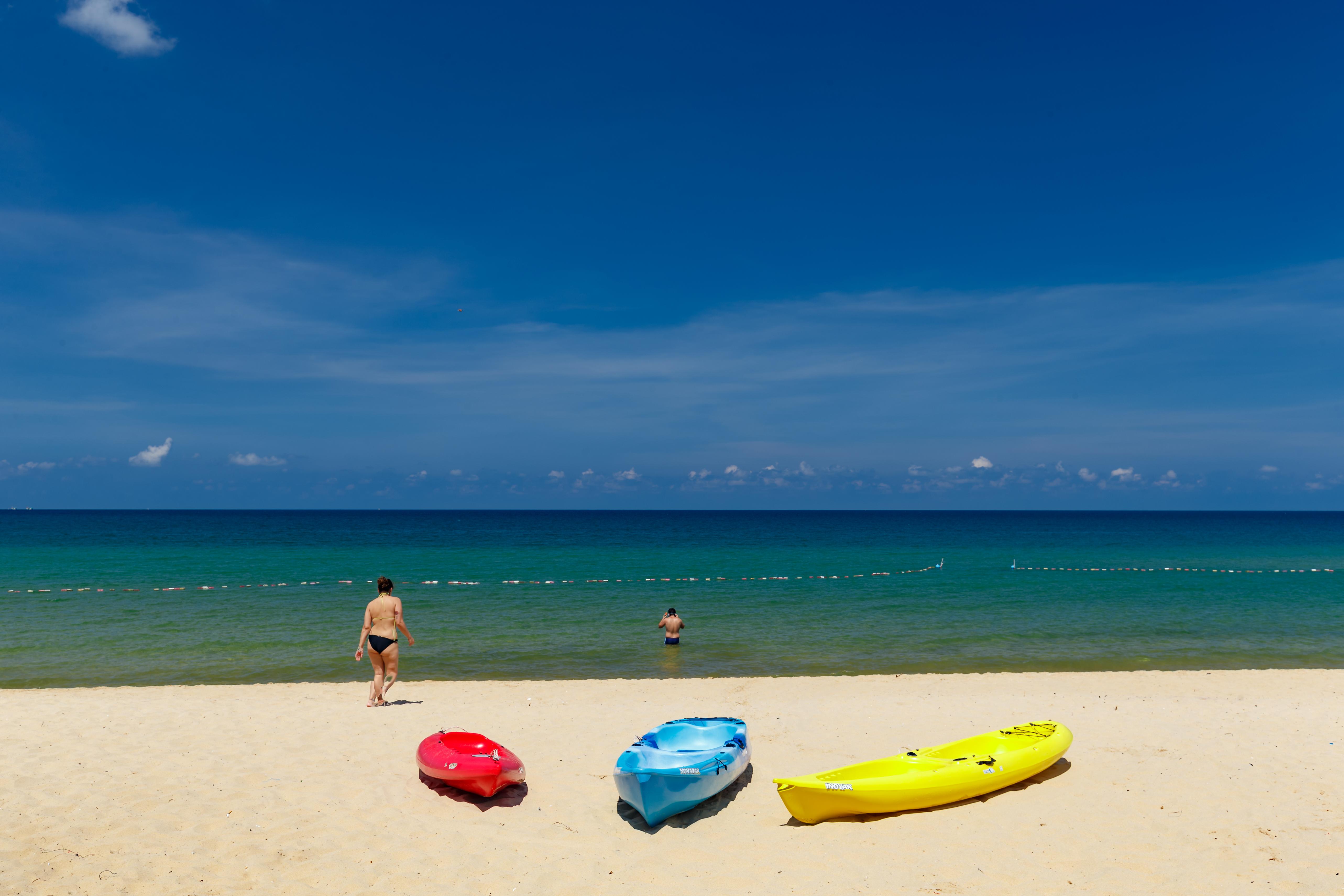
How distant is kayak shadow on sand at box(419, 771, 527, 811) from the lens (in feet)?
30.4

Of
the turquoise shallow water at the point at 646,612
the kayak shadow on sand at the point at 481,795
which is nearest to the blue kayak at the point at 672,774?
the kayak shadow on sand at the point at 481,795

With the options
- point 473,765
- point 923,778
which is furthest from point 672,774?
point 923,778

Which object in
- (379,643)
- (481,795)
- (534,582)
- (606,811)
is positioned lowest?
(534,582)

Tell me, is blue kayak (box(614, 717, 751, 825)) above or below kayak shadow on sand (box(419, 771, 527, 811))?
above

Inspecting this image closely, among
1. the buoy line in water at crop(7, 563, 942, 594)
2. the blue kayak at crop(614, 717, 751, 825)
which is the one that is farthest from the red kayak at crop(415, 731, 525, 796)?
the buoy line in water at crop(7, 563, 942, 594)

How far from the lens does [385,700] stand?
47.9 feet

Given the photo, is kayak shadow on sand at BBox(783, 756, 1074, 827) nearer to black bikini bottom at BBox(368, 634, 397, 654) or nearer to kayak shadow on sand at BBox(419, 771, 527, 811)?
kayak shadow on sand at BBox(419, 771, 527, 811)

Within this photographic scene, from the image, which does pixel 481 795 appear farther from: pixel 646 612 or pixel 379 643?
pixel 646 612

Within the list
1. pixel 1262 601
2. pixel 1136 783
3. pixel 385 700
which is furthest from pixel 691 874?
pixel 1262 601

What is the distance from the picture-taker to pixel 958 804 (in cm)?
921

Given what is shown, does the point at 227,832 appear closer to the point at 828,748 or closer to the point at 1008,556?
the point at 828,748

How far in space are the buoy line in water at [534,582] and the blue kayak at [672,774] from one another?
29.4 metres

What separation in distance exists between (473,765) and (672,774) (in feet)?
8.09

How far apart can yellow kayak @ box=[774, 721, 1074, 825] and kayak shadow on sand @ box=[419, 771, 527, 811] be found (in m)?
3.23
